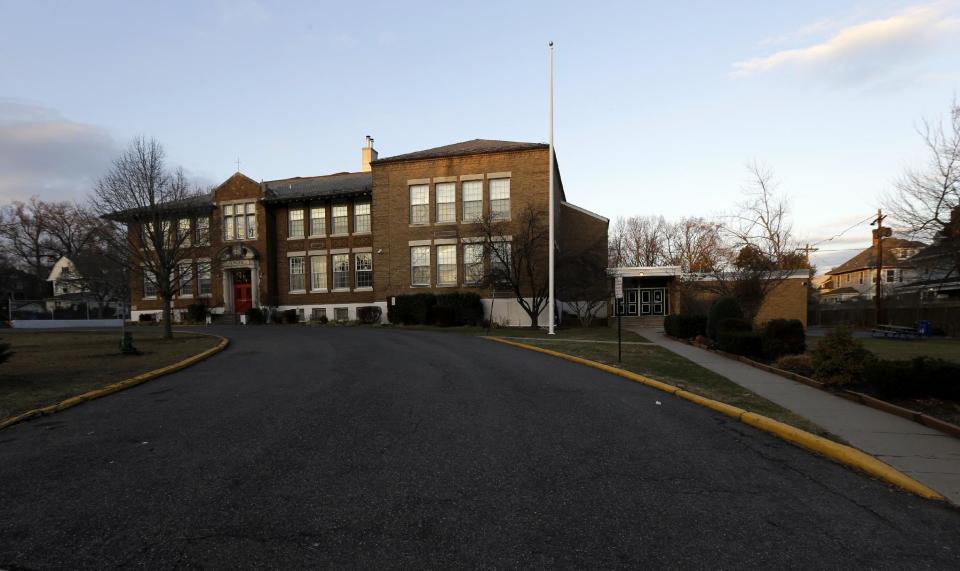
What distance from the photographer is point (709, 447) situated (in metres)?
5.79

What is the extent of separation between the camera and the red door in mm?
33969

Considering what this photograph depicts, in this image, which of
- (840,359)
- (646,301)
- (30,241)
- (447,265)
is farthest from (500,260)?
(30,241)

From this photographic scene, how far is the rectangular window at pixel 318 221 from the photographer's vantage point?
33562mm

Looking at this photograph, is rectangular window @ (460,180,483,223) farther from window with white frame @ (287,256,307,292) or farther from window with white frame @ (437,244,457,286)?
window with white frame @ (287,256,307,292)

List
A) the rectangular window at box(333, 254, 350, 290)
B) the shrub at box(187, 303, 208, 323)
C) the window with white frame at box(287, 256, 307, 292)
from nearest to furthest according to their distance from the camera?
the rectangular window at box(333, 254, 350, 290) < the shrub at box(187, 303, 208, 323) < the window with white frame at box(287, 256, 307, 292)

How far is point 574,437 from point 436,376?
4614 mm

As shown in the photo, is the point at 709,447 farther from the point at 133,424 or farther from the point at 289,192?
the point at 289,192

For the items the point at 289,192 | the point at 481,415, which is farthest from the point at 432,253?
the point at 481,415

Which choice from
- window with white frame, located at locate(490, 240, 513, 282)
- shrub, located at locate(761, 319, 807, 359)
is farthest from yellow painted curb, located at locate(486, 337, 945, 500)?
window with white frame, located at locate(490, 240, 513, 282)

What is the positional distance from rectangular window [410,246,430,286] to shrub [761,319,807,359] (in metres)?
20.3

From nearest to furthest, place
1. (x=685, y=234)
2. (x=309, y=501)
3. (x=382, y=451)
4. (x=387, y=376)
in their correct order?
(x=309, y=501), (x=382, y=451), (x=387, y=376), (x=685, y=234)

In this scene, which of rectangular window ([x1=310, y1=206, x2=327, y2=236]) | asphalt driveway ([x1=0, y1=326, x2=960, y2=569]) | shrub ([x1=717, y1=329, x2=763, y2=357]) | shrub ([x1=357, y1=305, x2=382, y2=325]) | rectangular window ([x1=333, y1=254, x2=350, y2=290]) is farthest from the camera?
rectangular window ([x1=310, y1=206, x2=327, y2=236])

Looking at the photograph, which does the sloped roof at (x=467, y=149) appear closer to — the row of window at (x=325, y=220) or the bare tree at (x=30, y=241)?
the row of window at (x=325, y=220)

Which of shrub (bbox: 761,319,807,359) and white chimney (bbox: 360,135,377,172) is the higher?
white chimney (bbox: 360,135,377,172)
